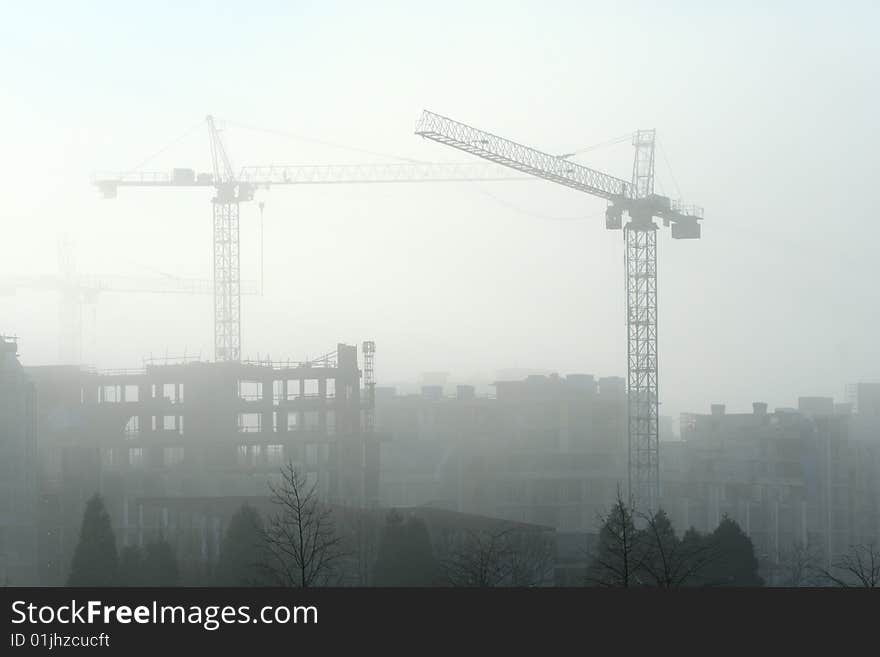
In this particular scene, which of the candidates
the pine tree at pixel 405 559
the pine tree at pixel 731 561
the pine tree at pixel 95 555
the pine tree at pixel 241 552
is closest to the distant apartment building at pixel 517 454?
the pine tree at pixel 731 561

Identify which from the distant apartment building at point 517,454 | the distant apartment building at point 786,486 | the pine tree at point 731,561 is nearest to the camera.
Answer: the pine tree at point 731,561

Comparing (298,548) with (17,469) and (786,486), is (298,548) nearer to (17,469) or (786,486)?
(17,469)

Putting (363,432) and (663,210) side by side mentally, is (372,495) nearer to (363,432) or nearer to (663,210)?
(363,432)

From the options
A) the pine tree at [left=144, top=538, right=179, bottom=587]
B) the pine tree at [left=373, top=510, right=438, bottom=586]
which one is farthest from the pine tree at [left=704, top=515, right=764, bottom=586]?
the pine tree at [left=144, top=538, right=179, bottom=587]

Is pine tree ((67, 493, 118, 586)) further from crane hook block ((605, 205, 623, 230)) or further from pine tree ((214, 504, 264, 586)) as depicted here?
crane hook block ((605, 205, 623, 230))

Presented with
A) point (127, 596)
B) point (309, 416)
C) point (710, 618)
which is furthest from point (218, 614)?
point (309, 416)

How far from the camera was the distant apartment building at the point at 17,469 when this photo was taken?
4925 cm

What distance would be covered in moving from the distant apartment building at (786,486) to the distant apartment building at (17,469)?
3699 cm

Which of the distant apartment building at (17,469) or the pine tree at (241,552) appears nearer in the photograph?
the pine tree at (241,552)

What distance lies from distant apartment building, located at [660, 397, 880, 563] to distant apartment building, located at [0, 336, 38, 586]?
36993mm

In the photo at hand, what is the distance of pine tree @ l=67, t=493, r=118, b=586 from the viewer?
3619 cm

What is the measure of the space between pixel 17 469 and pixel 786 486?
4274 centimetres

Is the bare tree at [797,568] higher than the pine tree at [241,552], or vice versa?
the pine tree at [241,552]

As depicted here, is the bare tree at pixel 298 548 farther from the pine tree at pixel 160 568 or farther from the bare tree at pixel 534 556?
the bare tree at pixel 534 556
